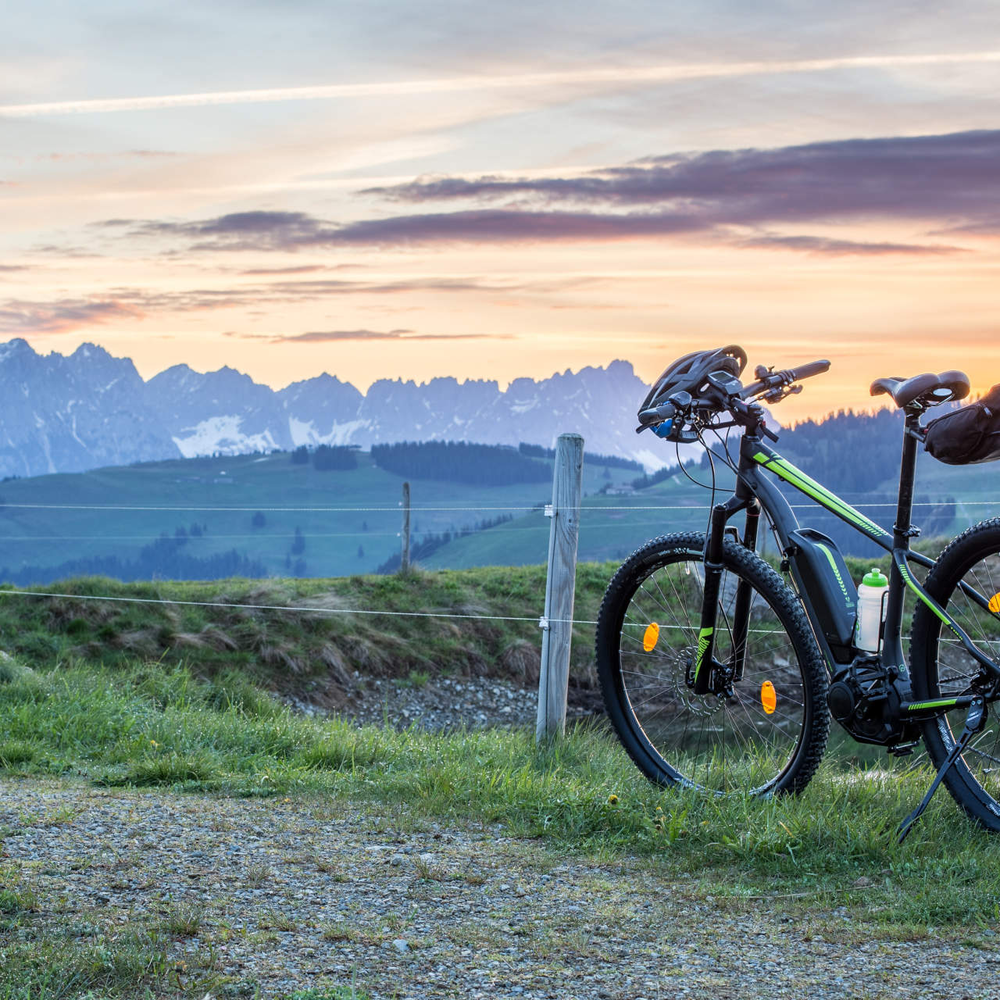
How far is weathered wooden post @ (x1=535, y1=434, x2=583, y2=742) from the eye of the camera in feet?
22.3

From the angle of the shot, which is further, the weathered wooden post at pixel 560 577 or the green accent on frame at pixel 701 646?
the weathered wooden post at pixel 560 577

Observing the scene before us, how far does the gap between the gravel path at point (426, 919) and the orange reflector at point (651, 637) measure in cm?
111

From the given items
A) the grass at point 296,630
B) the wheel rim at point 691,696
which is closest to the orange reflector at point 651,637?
the wheel rim at point 691,696

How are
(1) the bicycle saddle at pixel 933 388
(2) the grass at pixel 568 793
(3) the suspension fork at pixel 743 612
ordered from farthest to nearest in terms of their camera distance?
1. (3) the suspension fork at pixel 743 612
2. (1) the bicycle saddle at pixel 933 388
3. (2) the grass at pixel 568 793

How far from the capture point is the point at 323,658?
46.8 feet

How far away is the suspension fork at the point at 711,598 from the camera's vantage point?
15.2ft

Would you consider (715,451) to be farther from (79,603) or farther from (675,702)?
(79,603)

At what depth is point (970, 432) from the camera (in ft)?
13.1

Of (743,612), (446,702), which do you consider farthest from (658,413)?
(446,702)

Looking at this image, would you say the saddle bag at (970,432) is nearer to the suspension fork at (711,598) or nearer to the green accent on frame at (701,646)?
the suspension fork at (711,598)

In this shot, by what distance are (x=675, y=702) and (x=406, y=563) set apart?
1322 centimetres

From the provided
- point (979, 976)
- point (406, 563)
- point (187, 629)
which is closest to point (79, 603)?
point (187, 629)

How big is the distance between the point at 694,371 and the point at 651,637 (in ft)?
3.98

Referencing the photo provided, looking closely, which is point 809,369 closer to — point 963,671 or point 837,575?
point 837,575
